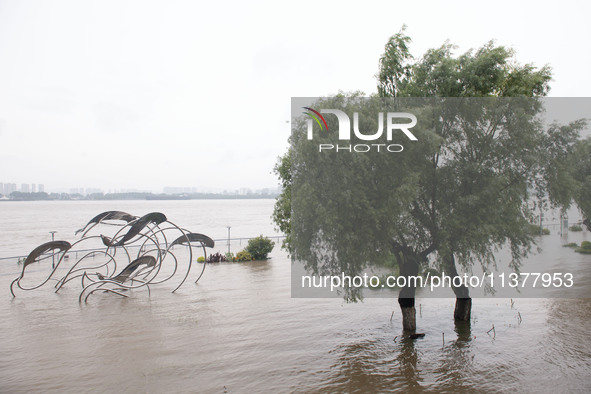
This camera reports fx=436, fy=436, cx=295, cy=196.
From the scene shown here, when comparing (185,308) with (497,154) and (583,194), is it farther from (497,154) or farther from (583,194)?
(583,194)

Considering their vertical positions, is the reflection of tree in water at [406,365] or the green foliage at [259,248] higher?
the green foliage at [259,248]

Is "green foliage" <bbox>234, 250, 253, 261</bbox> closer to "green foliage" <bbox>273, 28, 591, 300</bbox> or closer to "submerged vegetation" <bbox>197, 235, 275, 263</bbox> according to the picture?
"submerged vegetation" <bbox>197, 235, 275, 263</bbox>

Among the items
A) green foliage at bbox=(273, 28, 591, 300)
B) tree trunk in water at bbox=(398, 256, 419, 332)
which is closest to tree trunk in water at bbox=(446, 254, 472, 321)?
tree trunk in water at bbox=(398, 256, 419, 332)

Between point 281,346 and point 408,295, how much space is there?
462 centimetres

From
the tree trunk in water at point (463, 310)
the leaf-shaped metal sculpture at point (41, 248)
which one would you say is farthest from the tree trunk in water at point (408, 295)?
the leaf-shaped metal sculpture at point (41, 248)

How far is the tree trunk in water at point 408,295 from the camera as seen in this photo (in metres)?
14.8

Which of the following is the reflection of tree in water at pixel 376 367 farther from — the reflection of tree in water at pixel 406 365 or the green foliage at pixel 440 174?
the green foliage at pixel 440 174

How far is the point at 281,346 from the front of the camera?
46.7 feet


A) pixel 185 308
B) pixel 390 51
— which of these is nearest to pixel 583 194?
pixel 390 51

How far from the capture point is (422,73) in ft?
49.0

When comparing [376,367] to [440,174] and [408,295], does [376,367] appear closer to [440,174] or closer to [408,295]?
[408,295]

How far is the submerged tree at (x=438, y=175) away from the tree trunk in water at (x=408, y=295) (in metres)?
0.04

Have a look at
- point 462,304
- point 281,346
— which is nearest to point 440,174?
point 462,304

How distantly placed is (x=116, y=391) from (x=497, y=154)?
12.8 meters
